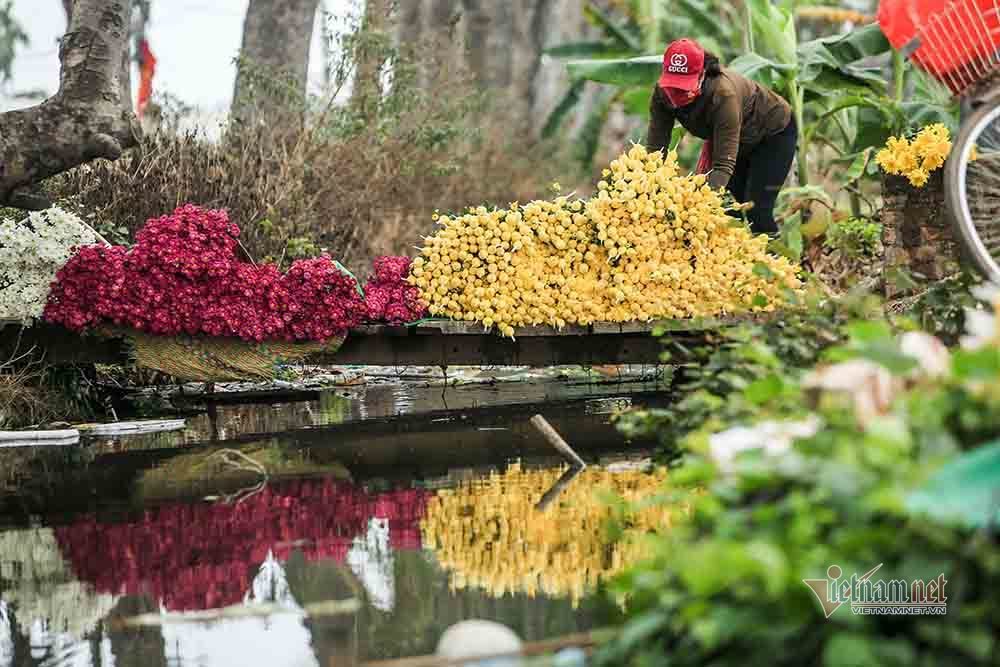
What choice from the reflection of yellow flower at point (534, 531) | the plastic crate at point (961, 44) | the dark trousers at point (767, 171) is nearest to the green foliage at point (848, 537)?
the reflection of yellow flower at point (534, 531)

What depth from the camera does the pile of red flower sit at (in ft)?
29.2

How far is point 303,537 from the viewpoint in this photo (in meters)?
5.71

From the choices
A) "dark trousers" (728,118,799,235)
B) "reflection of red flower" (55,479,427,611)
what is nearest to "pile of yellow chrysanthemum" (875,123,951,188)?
"dark trousers" (728,118,799,235)

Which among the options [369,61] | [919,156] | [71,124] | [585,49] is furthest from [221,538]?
[585,49]

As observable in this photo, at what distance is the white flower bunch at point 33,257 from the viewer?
29.8 feet

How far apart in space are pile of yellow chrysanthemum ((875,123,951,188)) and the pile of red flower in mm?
3639

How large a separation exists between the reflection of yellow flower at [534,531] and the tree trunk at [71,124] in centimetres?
417

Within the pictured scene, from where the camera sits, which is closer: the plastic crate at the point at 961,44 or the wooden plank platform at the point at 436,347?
the plastic crate at the point at 961,44

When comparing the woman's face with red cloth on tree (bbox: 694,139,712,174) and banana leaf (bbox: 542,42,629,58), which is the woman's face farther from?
banana leaf (bbox: 542,42,629,58)

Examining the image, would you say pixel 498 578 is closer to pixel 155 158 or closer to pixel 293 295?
pixel 293 295

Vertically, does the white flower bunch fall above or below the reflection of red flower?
above

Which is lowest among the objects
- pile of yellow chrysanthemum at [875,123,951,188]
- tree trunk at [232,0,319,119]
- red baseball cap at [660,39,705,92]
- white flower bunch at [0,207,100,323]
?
white flower bunch at [0,207,100,323]

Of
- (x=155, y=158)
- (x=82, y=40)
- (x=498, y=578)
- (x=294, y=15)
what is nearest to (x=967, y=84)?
(x=498, y=578)

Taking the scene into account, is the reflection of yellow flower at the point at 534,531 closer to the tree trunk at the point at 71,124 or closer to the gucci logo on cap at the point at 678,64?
the gucci logo on cap at the point at 678,64
